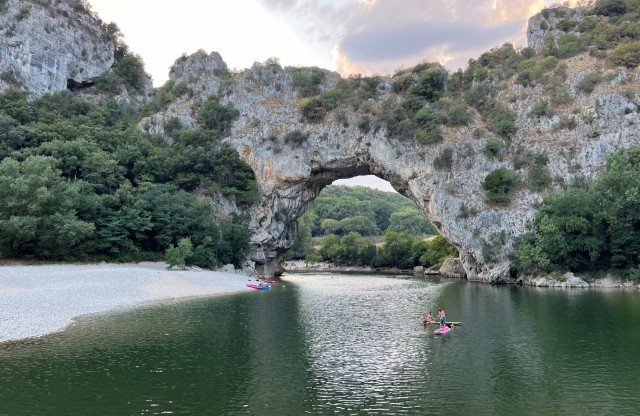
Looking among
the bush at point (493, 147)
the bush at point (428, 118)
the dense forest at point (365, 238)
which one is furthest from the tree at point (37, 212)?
the dense forest at point (365, 238)

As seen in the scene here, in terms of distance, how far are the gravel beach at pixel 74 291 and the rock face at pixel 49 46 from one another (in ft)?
137

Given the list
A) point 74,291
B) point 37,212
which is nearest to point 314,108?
point 37,212

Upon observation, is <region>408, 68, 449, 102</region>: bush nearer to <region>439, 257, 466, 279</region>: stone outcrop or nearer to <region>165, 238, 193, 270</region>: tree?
<region>439, 257, 466, 279</region>: stone outcrop

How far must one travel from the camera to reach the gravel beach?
23.5m

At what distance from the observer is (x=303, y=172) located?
66500mm

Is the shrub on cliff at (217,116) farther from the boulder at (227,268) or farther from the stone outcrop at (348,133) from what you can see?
the boulder at (227,268)

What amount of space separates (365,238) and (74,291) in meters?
82.4

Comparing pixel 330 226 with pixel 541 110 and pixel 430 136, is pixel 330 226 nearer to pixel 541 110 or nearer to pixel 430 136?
pixel 430 136

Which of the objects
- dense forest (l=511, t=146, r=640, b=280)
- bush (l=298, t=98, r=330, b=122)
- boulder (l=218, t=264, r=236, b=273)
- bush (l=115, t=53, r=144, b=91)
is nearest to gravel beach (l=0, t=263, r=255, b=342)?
boulder (l=218, t=264, r=236, b=273)

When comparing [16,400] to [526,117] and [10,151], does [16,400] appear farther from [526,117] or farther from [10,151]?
[526,117]

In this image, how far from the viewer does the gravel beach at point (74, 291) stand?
2348cm

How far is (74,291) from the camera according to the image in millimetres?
31859

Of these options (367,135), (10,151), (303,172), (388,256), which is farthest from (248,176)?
(388,256)

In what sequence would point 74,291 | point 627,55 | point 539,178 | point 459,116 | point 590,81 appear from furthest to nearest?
point 459,116
point 590,81
point 627,55
point 539,178
point 74,291
